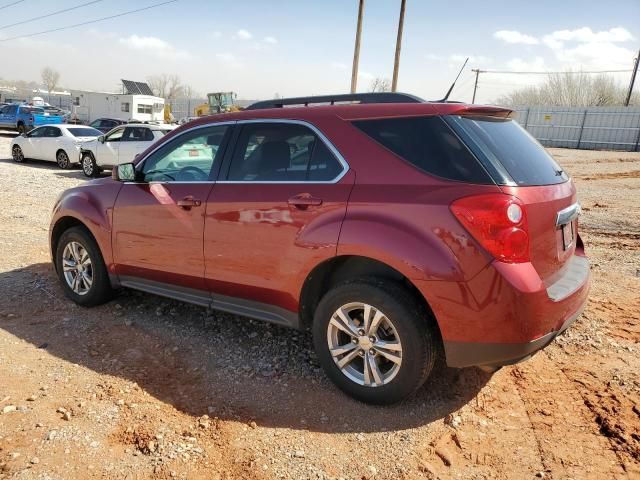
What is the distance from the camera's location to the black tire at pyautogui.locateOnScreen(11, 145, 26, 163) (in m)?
16.9

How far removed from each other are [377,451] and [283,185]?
173cm

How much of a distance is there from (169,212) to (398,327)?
2.04 meters

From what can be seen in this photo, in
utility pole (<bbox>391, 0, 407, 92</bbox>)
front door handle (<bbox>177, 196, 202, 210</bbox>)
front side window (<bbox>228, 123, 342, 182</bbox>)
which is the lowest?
front door handle (<bbox>177, 196, 202, 210</bbox>)

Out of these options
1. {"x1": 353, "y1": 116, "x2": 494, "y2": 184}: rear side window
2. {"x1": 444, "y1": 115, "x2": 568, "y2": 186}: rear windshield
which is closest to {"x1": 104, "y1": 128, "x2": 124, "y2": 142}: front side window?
{"x1": 353, "y1": 116, "x2": 494, "y2": 184}: rear side window

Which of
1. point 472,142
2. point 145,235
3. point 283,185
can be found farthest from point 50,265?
point 472,142

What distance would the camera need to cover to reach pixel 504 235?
101 inches

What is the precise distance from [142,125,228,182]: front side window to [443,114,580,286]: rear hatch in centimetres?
182

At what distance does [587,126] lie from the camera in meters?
36.6

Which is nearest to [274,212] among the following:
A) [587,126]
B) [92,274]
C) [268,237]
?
[268,237]

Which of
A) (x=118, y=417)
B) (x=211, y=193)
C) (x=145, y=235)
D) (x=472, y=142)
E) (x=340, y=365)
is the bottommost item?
(x=118, y=417)

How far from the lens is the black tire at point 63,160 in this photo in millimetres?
15673

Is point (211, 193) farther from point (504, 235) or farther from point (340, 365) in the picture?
point (504, 235)

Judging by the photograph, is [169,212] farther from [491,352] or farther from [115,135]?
[115,135]

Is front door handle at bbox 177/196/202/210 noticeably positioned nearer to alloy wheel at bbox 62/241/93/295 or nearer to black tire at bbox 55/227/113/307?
black tire at bbox 55/227/113/307
